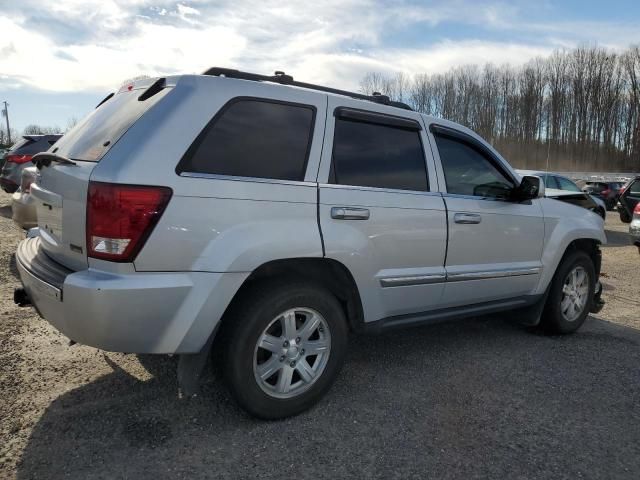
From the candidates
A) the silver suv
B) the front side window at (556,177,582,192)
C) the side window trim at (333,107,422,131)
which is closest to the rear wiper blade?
the silver suv

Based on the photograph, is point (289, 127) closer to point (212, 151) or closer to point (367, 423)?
point (212, 151)

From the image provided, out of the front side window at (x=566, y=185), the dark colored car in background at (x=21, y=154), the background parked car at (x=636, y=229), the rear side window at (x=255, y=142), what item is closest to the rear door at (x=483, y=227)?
the rear side window at (x=255, y=142)

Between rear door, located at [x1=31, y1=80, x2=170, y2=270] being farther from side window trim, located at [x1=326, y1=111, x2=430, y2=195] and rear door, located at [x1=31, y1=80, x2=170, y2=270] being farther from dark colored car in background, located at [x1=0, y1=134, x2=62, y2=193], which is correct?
dark colored car in background, located at [x1=0, y1=134, x2=62, y2=193]

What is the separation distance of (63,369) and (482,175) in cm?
349

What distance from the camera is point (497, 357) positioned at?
166 inches

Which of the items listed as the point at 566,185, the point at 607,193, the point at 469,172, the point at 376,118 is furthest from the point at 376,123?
the point at 607,193

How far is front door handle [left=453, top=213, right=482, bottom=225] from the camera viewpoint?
373 cm

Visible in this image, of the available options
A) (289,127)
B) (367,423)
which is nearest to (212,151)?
(289,127)

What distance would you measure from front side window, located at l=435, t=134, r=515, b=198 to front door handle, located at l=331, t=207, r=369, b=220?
0.92 metres

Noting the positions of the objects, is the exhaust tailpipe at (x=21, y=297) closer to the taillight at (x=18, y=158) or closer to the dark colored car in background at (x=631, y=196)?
the taillight at (x=18, y=158)

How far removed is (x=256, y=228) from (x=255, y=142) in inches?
20.0

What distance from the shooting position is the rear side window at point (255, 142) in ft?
8.82

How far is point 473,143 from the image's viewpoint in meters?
4.07

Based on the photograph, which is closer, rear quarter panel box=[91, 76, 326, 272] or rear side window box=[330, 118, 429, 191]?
rear quarter panel box=[91, 76, 326, 272]
